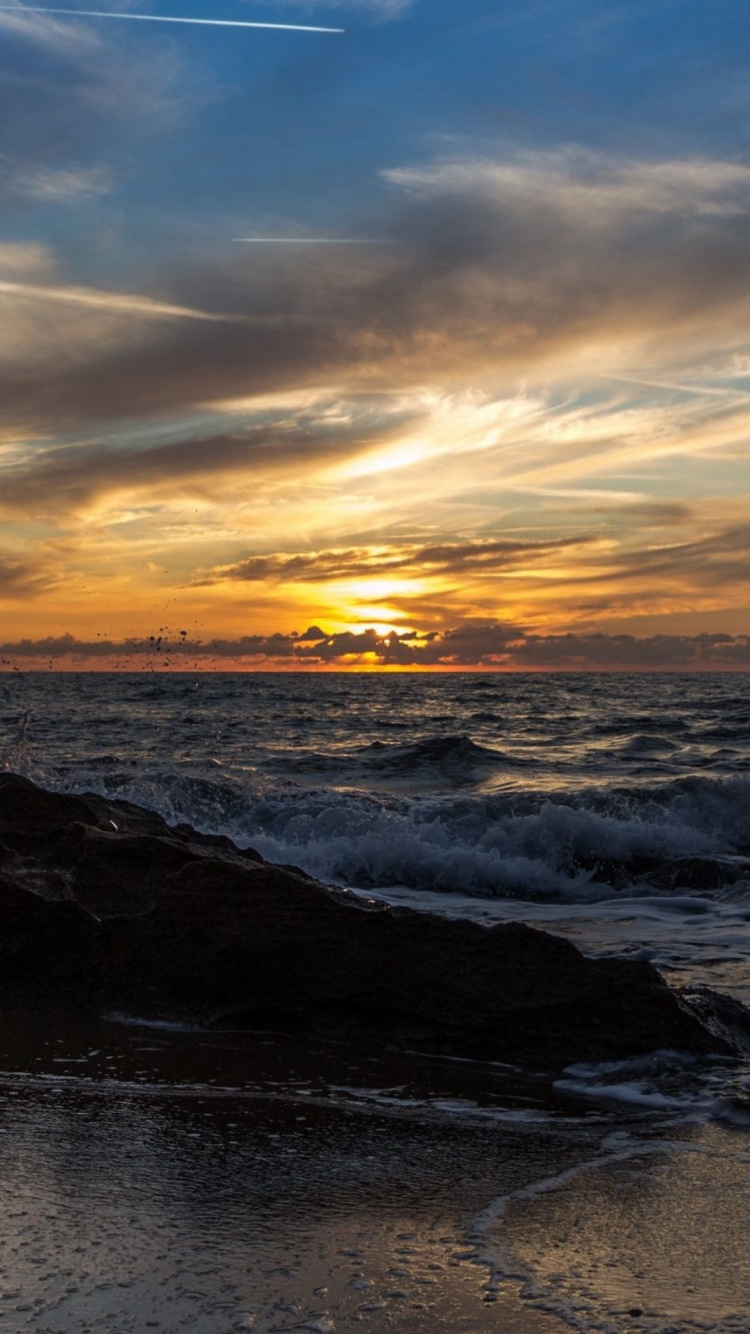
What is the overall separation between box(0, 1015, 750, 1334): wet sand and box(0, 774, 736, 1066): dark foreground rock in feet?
1.47

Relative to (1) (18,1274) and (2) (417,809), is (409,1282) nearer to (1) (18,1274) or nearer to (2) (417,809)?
(1) (18,1274)

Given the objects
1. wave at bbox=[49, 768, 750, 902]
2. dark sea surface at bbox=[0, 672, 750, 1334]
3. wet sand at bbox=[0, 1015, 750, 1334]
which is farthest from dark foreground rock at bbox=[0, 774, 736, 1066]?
wave at bbox=[49, 768, 750, 902]

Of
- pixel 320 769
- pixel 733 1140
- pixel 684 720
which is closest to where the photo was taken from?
pixel 733 1140

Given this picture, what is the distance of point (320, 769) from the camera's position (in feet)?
67.3

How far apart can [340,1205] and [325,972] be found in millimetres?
2127

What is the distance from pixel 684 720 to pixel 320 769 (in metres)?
14.3

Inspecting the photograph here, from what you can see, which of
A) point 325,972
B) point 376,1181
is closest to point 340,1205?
point 376,1181

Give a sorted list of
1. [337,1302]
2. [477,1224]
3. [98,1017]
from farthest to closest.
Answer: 1. [98,1017]
2. [477,1224]
3. [337,1302]

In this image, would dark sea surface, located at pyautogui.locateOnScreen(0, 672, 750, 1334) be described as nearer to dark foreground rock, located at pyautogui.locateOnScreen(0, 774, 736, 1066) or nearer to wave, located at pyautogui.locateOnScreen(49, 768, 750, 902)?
dark foreground rock, located at pyautogui.locateOnScreen(0, 774, 736, 1066)

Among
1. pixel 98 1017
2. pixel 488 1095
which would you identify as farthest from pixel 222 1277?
pixel 98 1017

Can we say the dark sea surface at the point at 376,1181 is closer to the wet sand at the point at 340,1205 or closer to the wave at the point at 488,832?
the wet sand at the point at 340,1205

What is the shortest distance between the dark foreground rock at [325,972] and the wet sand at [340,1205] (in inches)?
17.7

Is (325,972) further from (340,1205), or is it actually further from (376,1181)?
(340,1205)

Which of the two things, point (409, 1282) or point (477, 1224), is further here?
point (477, 1224)
